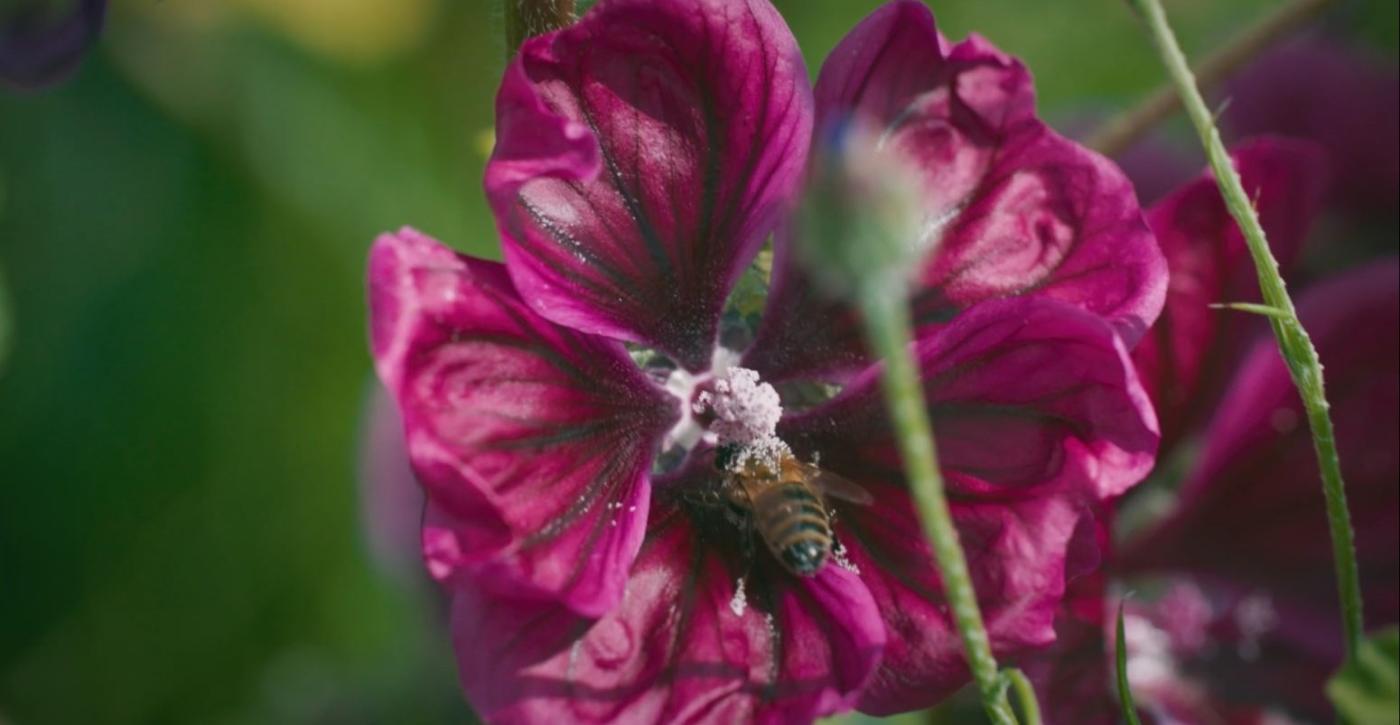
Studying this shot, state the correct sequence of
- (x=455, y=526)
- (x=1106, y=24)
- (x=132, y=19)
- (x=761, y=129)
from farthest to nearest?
(x=1106, y=24)
(x=132, y=19)
(x=761, y=129)
(x=455, y=526)

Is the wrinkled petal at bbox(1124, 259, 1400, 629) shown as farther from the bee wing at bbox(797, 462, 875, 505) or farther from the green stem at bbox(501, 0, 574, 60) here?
the green stem at bbox(501, 0, 574, 60)

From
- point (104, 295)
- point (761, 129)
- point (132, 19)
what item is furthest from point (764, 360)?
point (132, 19)

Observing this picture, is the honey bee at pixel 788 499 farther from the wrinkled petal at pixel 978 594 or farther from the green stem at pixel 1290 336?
the green stem at pixel 1290 336

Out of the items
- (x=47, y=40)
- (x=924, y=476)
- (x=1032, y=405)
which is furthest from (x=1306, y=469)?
(x=47, y=40)

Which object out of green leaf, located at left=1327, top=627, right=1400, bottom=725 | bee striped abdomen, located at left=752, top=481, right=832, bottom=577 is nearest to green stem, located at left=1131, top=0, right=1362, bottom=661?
green leaf, located at left=1327, top=627, right=1400, bottom=725

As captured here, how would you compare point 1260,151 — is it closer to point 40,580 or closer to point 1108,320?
point 1108,320
